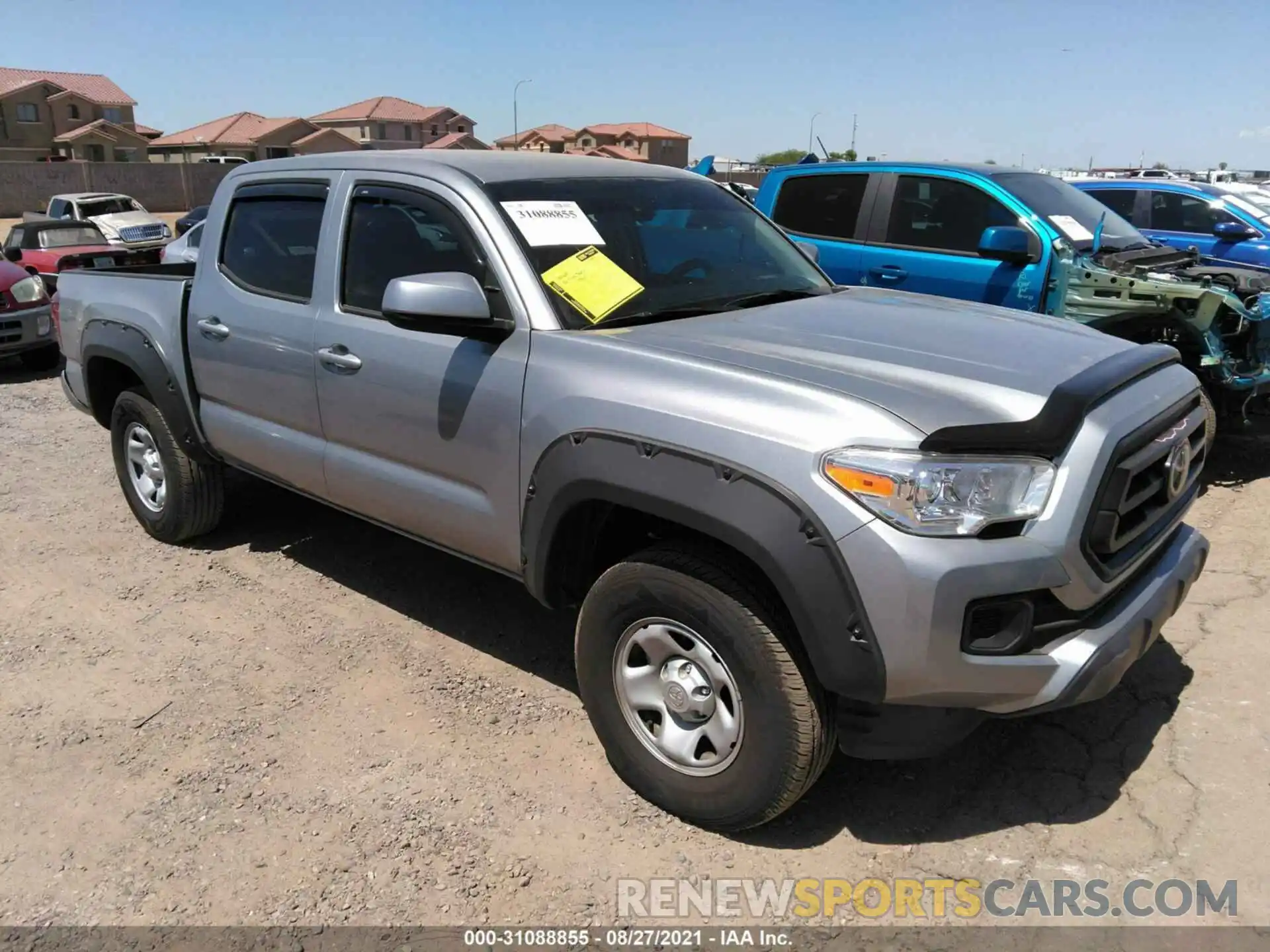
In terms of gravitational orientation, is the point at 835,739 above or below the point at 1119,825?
above

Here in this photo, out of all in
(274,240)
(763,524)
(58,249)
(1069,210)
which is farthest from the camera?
(58,249)

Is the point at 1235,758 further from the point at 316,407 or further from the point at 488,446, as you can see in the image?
the point at 316,407

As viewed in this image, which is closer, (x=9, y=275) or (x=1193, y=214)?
(x=9, y=275)

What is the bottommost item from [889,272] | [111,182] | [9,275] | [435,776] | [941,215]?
[435,776]

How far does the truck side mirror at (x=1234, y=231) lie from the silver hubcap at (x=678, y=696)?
8.84 meters

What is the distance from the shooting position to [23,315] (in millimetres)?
9391

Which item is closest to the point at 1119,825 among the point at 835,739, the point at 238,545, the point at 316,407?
the point at 835,739

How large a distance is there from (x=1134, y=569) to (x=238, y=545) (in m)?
4.32

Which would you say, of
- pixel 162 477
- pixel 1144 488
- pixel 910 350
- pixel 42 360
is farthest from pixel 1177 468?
pixel 42 360

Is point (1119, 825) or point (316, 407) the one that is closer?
point (1119, 825)

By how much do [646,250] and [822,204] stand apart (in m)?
4.03

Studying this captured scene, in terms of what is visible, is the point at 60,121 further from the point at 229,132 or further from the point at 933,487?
the point at 933,487

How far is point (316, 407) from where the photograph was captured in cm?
379

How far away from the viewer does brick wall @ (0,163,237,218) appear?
36.5m
